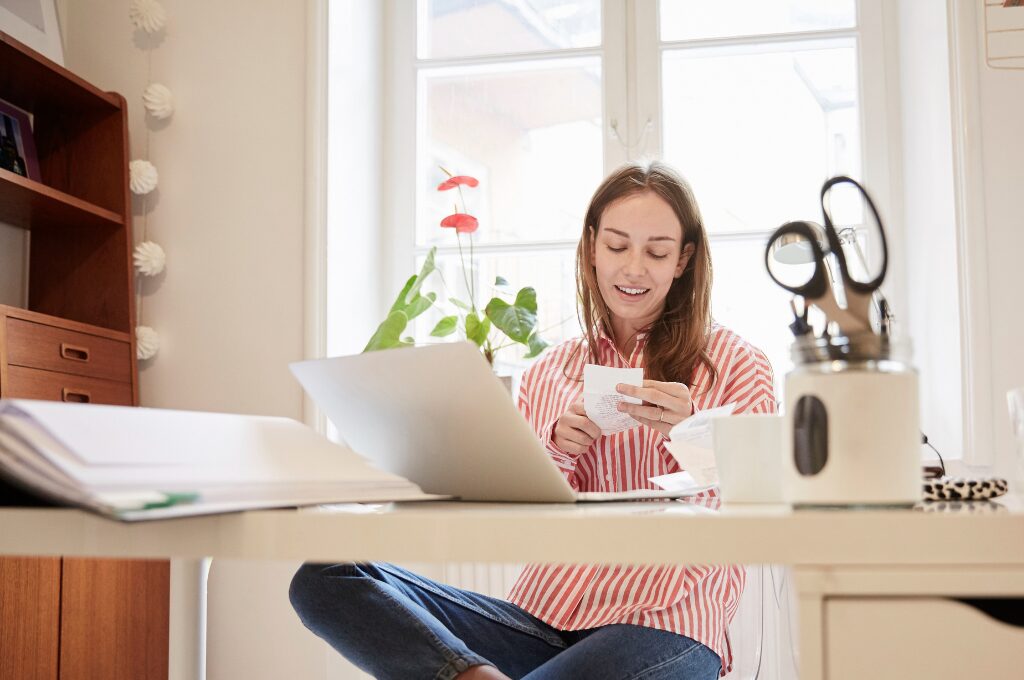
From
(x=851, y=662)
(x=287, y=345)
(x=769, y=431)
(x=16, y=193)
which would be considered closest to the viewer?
(x=851, y=662)

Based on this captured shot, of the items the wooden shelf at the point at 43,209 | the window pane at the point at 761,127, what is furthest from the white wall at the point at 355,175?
the window pane at the point at 761,127

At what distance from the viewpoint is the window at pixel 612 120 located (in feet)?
8.63

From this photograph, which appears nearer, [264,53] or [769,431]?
[769,431]

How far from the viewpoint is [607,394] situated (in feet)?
3.81

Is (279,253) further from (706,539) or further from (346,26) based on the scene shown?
(706,539)

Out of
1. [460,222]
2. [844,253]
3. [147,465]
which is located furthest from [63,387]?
[844,253]

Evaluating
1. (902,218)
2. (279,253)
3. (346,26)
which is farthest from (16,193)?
(902,218)

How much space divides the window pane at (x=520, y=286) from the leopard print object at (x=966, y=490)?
1.96m

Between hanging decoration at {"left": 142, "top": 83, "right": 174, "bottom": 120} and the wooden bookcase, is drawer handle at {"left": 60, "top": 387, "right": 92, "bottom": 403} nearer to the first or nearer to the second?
the wooden bookcase

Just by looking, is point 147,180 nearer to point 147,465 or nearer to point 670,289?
point 670,289

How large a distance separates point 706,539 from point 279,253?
216 cm

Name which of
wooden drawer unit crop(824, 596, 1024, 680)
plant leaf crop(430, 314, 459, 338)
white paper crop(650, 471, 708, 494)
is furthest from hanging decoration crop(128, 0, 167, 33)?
wooden drawer unit crop(824, 596, 1024, 680)

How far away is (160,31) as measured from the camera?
2.61 m

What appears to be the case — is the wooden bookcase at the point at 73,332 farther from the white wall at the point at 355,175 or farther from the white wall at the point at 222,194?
the white wall at the point at 355,175
